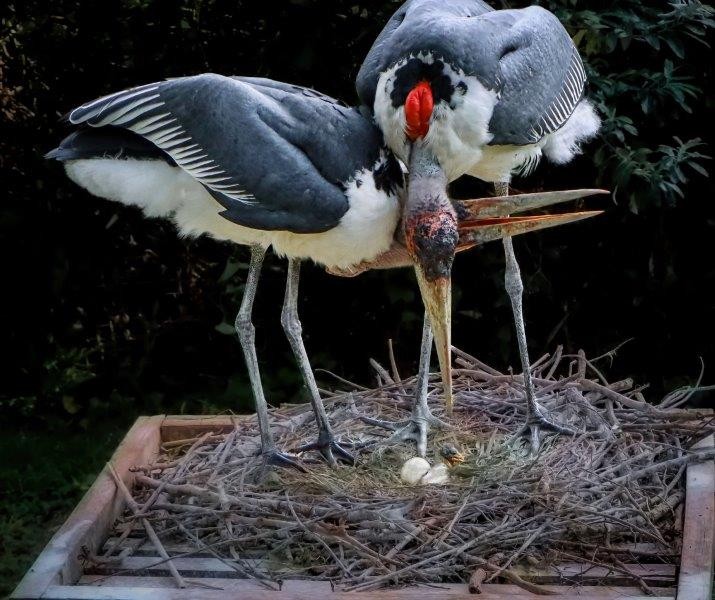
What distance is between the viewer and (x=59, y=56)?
16.1ft

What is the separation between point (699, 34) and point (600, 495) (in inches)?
70.7

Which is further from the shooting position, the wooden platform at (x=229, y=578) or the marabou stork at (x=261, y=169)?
the marabou stork at (x=261, y=169)

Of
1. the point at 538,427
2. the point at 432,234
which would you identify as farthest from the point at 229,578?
the point at 538,427

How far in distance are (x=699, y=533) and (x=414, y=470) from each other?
0.78m

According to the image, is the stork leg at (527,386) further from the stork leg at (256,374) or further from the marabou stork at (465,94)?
the stork leg at (256,374)

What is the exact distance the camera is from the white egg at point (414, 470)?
11.3 feet

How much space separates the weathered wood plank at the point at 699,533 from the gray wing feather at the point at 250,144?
1095 millimetres

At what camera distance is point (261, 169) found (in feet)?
10.3

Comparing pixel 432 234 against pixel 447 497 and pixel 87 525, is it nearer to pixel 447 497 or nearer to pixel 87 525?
pixel 447 497

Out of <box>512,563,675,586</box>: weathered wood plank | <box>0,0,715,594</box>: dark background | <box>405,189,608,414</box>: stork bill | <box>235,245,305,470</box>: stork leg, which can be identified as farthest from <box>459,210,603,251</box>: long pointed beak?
<box>0,0,715,594</box>: dark background

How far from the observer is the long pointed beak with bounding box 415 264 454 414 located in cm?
324

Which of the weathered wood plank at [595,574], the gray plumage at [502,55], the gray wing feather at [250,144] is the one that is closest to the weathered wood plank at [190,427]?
the gray wing feather at [250,144]

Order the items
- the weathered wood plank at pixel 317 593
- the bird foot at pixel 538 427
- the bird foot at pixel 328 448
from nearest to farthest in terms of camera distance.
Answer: the weathered wood plank at pixel 317 593
the bird foot at pixel 328 448
the bird foot at pixel 538 427

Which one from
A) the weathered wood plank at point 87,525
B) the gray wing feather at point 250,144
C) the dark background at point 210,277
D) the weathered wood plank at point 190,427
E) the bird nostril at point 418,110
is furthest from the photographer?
the dark background at point 210,277
